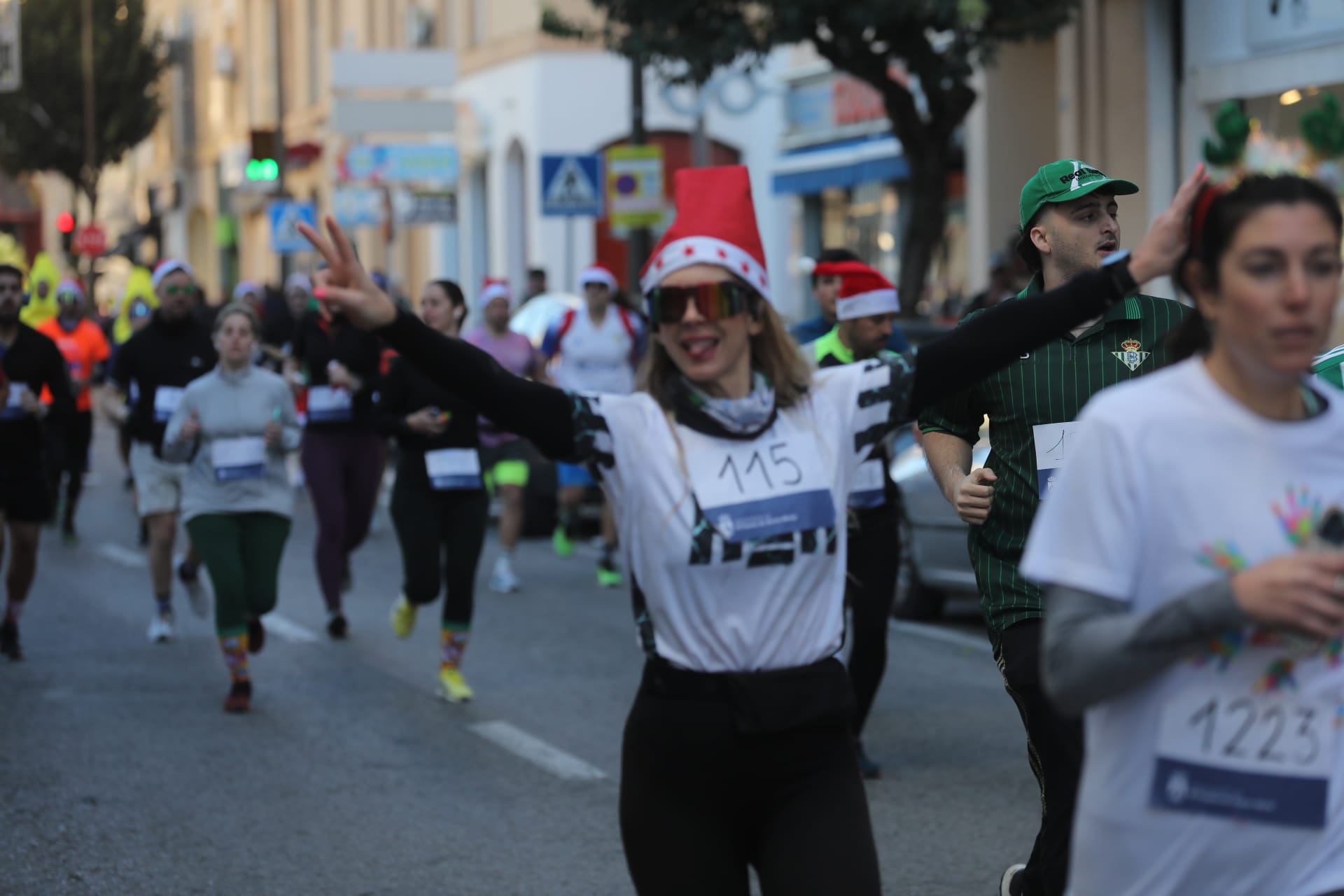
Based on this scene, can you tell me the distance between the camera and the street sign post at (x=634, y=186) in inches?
817

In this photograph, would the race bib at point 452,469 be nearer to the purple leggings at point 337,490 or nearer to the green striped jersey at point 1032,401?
the purple leggings at point 337,490

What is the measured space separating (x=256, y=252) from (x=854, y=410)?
175ft

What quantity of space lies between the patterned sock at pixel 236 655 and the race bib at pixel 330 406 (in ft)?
7.84

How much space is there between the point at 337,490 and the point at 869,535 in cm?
483

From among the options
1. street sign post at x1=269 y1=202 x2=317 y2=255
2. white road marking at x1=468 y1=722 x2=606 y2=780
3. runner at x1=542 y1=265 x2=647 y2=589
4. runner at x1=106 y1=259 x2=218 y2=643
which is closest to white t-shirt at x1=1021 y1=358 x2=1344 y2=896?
white road marking at x1=468 y1=722 x2=606 y2=780

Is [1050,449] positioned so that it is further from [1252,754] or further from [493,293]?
[493,293]

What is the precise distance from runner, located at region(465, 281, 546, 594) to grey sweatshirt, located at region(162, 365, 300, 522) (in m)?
3.77

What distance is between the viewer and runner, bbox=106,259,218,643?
11320 millimetres

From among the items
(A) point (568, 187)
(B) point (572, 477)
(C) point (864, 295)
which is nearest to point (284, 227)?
(A) point (568, 187)

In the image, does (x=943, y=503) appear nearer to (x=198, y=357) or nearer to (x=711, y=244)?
(x=198, y=357)

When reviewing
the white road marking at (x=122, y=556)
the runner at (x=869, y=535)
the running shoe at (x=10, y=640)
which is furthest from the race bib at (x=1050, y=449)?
the white road marking at (x=122, y=556)

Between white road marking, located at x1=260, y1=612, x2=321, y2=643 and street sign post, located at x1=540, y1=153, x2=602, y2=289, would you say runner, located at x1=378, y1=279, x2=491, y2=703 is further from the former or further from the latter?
street sign post, located at x1=540, y1=153, x2=602, y2=289

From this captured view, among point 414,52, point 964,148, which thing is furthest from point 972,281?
point 414,52

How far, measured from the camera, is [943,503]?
1154 cm
